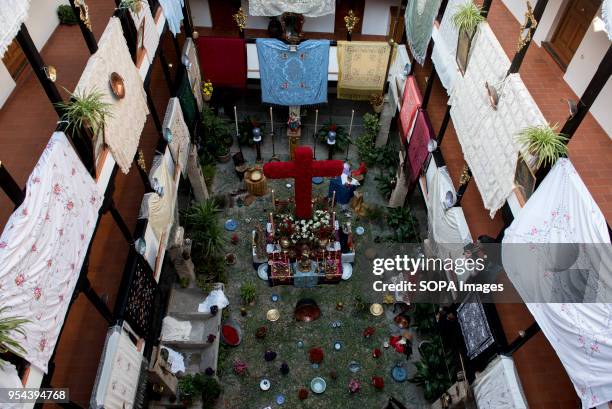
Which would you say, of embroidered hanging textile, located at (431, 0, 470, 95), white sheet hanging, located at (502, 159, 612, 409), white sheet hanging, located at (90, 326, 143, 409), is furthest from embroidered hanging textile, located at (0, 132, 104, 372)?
embroidered hanging textile, located at (431, 0, 470, 95)

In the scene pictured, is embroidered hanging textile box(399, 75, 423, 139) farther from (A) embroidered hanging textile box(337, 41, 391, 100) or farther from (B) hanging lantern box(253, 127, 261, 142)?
(B) hanging lantern box(253, 127, 261, 142)

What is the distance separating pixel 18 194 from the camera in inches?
328

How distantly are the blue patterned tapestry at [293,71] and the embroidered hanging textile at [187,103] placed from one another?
356 centimetres

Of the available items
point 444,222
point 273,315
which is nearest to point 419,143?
point 444,222

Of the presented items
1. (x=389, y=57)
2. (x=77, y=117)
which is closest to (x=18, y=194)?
(x=77, y=117)

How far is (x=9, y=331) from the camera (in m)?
7.43

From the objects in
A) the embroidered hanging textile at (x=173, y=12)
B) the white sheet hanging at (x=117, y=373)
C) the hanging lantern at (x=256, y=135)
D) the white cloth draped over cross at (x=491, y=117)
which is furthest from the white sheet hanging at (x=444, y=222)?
the embroidered hanging textile at (x=173, y=12)

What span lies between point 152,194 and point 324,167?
620 cm

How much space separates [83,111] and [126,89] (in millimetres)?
3169

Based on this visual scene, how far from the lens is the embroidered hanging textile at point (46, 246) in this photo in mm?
7906

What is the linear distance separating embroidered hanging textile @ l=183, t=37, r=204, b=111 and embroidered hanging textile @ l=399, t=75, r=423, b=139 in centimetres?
1018

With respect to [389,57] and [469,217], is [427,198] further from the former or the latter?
[389,57]

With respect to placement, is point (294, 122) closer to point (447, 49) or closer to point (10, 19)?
point (447, 49)

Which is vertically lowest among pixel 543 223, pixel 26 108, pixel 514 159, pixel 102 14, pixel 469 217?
pixel 543 223
